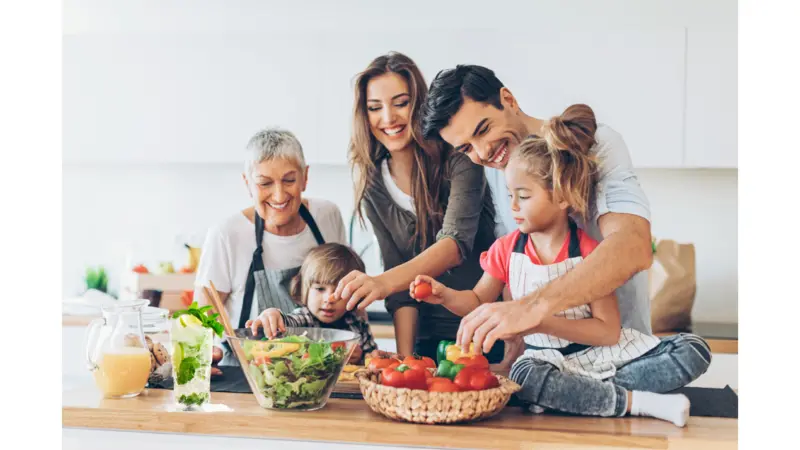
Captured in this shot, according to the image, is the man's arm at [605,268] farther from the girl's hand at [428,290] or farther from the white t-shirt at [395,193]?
the white t-shirt at [395,193]

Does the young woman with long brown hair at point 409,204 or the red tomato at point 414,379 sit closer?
the red tomato at point 414,379

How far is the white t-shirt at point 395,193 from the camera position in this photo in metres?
2.04

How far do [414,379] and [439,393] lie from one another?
0.07m

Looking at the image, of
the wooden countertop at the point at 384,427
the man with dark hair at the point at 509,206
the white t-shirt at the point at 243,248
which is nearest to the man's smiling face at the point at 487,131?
the man with dark hair at the point at 509,206

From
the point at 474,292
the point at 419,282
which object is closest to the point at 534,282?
the point at 474,292

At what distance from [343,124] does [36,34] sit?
2.92 feet

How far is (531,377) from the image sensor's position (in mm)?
1806

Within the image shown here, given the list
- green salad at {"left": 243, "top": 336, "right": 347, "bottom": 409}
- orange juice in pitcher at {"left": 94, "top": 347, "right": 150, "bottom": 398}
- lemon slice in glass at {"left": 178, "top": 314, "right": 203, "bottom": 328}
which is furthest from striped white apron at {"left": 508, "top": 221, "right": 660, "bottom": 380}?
orange juice in pitcher at {"left": 94, "top": 347, "right": 150, "bottom": 398}

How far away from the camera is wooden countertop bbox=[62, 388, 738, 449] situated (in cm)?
166

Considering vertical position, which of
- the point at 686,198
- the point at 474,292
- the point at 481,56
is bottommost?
the point at 474,292

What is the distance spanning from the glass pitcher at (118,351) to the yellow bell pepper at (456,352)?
0.71 metres

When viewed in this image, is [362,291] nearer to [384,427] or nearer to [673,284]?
[384,427]

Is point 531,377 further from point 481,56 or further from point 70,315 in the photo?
point 70,315

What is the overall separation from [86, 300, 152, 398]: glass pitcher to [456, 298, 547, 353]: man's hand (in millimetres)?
750
